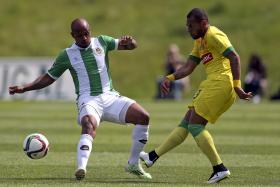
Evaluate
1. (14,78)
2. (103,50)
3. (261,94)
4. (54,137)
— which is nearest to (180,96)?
(261,94)

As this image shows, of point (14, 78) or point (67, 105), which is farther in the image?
point (14, 78)

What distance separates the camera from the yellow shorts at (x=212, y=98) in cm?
1186

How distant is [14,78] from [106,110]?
23.9m

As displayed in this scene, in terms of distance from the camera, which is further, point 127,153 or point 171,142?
point 127,153

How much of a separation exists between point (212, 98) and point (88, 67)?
173cm

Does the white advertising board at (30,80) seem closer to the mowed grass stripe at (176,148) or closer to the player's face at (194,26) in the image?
the mowed grass stripe at (176,148)

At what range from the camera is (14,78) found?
117ft

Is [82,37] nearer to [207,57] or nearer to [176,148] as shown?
[207,57]

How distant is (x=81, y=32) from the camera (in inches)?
478

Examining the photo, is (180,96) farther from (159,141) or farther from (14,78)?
(159,141)

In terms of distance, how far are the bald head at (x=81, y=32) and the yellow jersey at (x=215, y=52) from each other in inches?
56.3

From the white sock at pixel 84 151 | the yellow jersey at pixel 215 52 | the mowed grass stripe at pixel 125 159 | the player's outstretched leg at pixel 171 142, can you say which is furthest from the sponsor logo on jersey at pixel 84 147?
the mowed grass stripe at pixel 125 159

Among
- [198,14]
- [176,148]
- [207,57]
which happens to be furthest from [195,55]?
[176,148]

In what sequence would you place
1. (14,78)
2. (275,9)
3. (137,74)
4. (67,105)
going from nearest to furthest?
(67,105) < (14,78) < (137,74) < (275,9)
